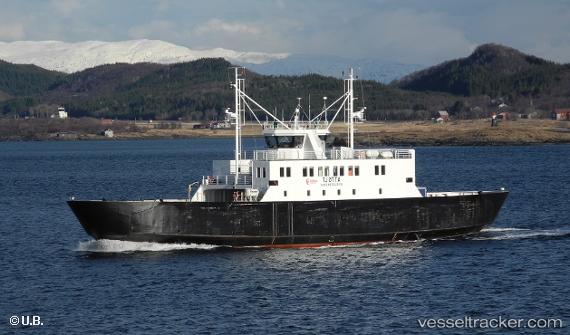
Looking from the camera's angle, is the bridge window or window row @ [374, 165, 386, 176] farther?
the bridge window

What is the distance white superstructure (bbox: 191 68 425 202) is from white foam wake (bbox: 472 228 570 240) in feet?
17.6

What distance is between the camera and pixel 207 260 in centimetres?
4619

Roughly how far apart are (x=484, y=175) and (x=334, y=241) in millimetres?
51204

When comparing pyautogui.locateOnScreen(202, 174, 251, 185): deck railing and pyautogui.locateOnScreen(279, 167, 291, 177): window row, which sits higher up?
pyautogui.locateOnScreen(279, 167, 291, 177): window row

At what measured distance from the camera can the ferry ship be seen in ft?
156

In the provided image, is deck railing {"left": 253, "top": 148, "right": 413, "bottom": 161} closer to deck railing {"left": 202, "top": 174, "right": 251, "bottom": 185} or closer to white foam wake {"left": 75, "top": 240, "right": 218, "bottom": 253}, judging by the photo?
deck railing {"left": 202, "top": 174, "right": 251, "bottom": 185}

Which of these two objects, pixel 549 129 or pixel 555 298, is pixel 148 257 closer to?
pixel 555 298

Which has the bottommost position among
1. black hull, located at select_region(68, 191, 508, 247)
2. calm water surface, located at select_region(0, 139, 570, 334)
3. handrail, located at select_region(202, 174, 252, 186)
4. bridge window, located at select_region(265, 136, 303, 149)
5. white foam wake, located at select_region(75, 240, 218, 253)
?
calm water surface, located at select_region(0, 139, 570, 334)

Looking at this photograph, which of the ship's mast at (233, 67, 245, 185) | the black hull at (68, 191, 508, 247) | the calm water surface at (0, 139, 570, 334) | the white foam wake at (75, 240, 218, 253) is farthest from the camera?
the ship's mast at (233, 67, 245, 185)

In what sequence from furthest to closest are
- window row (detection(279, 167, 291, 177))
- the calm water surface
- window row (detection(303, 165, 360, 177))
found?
window row (detection(303, 165, 360, 177)) → window row (detection(279, 167, 291, 177)) → the calm water surface

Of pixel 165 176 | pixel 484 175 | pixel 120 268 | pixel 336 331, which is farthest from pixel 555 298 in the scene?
pixel 165 176

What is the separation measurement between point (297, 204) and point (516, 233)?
43.6ft

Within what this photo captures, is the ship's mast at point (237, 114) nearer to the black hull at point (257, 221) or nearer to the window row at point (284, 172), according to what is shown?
the window row at point (284, 172)

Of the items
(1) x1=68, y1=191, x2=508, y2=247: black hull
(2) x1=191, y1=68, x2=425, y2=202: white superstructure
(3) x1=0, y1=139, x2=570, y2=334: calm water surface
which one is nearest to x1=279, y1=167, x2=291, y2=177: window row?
(2) x1=191, y1=68, x2=425, y2=202: white superstructure
